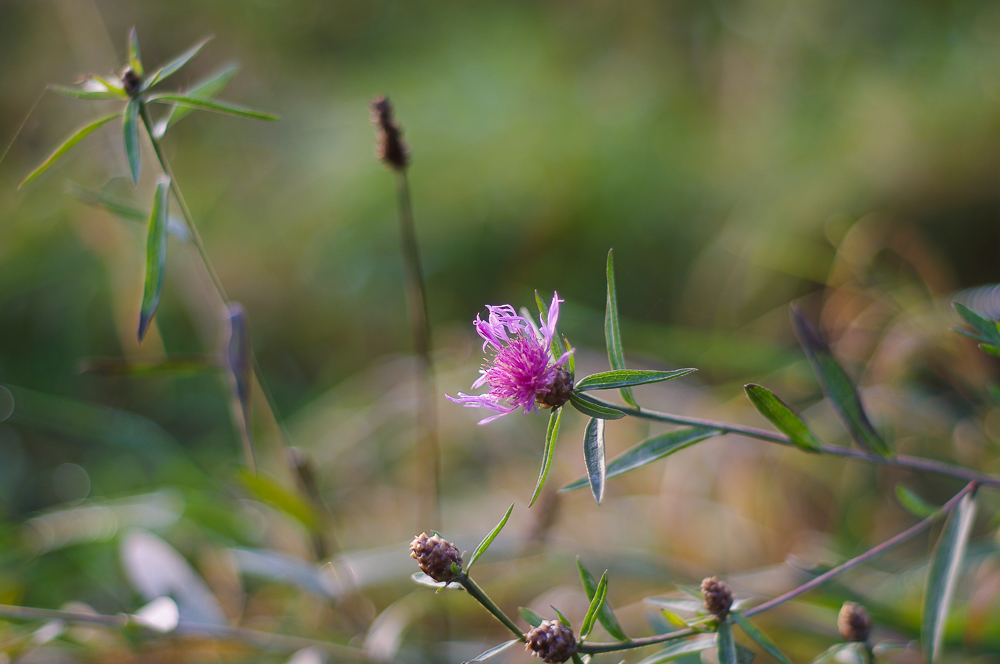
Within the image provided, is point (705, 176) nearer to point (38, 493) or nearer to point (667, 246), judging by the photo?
point (667, 246)

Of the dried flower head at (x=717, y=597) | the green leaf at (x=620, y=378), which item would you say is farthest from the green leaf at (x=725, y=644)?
the green leaf at (x=620, y=378)

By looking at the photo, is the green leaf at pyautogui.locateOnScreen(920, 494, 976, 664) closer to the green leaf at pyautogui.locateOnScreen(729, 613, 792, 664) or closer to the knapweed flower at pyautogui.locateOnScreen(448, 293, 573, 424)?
the green leaf at pyautogui.locateOnScreen(729, 613, 792, 664)

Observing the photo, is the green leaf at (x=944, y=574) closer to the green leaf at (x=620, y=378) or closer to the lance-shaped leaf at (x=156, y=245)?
the green leaf at (x=620, y=378)

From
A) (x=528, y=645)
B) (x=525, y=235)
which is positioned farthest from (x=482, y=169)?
(x=528, y=645)

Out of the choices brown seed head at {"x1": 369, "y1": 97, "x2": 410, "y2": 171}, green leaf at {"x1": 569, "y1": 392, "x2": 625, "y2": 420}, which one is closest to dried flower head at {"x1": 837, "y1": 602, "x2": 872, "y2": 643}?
green leaf at {"x1": 569, "y1": 392, "x2": 625, "y2": 420}

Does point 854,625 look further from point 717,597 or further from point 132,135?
point 132,135
